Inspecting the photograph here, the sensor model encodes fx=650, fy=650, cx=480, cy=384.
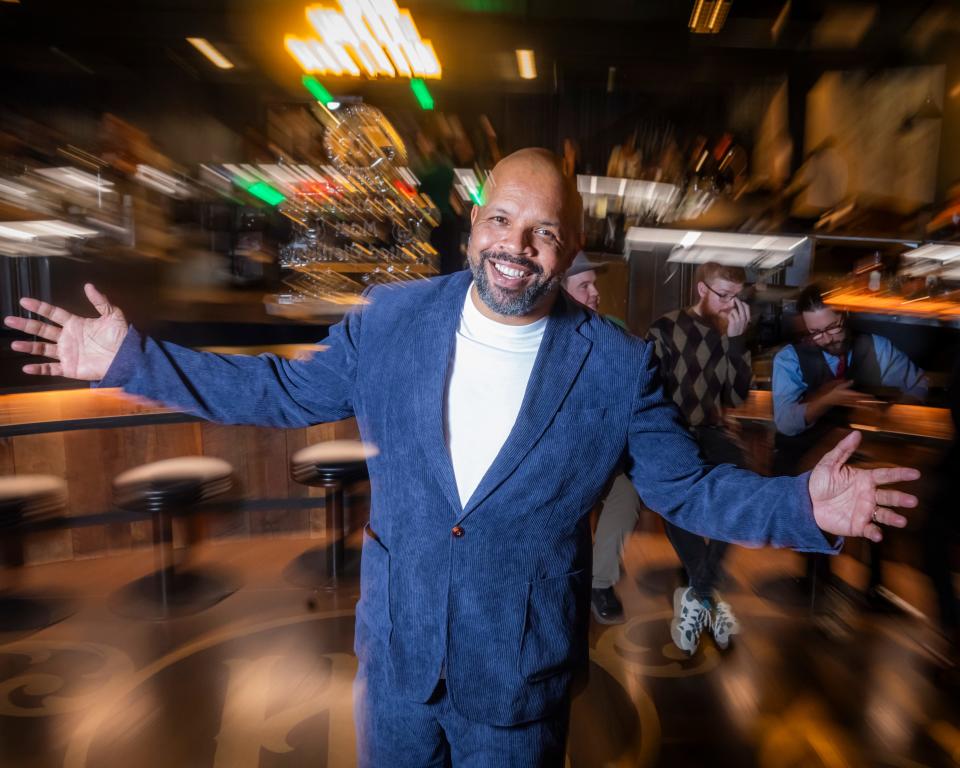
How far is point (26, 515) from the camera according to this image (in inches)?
113

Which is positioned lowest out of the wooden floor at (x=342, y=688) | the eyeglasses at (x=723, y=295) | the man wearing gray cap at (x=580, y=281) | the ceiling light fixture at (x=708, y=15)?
the wooden floor at (x=342, y=688)

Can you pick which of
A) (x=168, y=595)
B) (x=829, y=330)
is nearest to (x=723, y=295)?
(x=829, y=330)

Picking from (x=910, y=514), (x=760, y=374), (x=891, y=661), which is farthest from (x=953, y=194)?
(x=891, y=661)

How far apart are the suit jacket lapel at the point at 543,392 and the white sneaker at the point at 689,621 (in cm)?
203

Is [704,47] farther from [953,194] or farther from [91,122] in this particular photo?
[91,122]

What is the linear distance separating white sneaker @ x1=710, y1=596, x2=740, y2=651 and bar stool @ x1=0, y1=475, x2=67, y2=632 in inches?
118

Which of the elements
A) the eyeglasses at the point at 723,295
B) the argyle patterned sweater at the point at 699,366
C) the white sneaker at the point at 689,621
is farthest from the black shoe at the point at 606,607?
the eyeglasses at the point at 723,295

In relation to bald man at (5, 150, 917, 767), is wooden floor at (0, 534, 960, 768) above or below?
below

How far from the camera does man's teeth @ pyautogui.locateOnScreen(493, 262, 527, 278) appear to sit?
1222mm

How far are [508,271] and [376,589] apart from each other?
27.1 inches

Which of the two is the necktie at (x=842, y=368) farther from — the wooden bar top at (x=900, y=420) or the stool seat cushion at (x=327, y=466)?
the stool seat cushion at (x=327, y=466)

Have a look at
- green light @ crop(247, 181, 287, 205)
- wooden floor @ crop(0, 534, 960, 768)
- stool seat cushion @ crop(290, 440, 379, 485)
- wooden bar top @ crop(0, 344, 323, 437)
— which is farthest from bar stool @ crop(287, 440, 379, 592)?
green light @ crop(247, 181, 287, 205)

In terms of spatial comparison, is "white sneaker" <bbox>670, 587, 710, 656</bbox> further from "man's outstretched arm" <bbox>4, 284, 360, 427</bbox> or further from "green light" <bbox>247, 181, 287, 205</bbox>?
"green light" <bbox>247, 181, 287, 205</bbox>

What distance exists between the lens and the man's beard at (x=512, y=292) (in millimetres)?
1231
